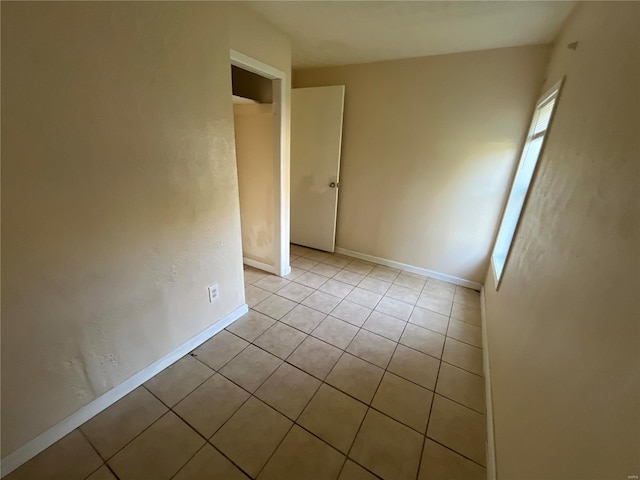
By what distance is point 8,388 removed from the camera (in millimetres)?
1013

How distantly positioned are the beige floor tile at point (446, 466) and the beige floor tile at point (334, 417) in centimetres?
33

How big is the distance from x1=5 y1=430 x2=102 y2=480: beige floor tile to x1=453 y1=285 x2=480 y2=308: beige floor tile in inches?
107

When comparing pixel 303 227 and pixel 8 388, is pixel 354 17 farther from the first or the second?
pixel 8 388

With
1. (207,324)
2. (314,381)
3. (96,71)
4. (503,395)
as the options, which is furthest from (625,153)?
(207,324)

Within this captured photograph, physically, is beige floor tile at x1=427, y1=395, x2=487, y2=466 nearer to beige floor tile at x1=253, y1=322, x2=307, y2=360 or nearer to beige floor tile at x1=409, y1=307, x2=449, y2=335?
beige floor tile at x1=409, y1=307, x2=449, y2=335

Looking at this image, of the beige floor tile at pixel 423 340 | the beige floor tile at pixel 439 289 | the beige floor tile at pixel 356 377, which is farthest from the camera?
the beige floor tile at pixel 439 289

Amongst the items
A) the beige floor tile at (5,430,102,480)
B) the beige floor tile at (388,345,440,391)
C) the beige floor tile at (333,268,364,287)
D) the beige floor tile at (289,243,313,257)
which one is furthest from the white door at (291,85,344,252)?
the beige floor tile at (5,430,102,480)

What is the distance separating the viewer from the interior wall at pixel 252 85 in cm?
240

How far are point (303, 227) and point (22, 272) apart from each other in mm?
2714

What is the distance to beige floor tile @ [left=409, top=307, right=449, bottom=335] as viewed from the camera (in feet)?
6.92

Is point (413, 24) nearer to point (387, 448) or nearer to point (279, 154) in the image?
point (279, 154)

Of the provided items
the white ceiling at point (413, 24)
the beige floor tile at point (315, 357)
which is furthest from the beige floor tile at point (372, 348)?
the white ceiling at point (413, 24)

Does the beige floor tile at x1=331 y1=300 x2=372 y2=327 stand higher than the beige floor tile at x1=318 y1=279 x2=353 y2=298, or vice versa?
the beige floor tile at x1=318 y1=279 x2=353 y2=298

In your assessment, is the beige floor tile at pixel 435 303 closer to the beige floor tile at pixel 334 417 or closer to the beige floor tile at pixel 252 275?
the beige floor tile at pixel 334 417
